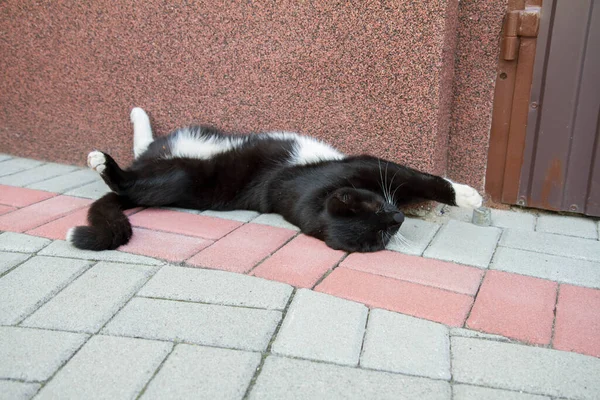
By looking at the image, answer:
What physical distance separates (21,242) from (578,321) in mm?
2075

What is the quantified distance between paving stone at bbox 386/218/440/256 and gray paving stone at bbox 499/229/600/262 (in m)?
0.32

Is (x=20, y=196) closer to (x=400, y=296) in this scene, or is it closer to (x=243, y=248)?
(x=243, y=248)

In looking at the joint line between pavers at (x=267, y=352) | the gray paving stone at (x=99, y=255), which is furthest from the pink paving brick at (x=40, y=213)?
the joint line between pavers at (x=267, y=352)

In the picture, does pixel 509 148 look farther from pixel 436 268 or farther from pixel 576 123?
pixel 436 268

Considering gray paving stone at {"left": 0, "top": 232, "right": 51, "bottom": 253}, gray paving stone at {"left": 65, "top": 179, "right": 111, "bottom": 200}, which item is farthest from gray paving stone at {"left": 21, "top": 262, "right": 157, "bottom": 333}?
gray paving stone at {"left": 65, "top": 179, "right": 111, "bottom": 200}

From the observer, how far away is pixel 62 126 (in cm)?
323

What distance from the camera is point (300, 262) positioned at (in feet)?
6.86

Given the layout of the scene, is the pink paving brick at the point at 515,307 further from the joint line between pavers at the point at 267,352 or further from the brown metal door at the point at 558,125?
the brown metal door at the point at 558,125

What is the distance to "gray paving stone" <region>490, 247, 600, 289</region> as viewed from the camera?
202 cm

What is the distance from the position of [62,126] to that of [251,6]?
1411 millimetres

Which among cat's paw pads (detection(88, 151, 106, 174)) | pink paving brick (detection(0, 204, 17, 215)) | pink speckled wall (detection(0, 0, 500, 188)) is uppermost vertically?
pink speckled wall (detection(0, 0, 500, 188))

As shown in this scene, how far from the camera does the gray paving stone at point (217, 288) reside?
1777 mm

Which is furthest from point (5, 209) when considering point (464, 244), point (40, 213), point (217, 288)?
point (464, 244)

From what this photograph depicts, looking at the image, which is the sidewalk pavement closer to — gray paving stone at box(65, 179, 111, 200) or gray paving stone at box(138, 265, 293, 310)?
gray paving stone at box(138, 265, 293, 310)
